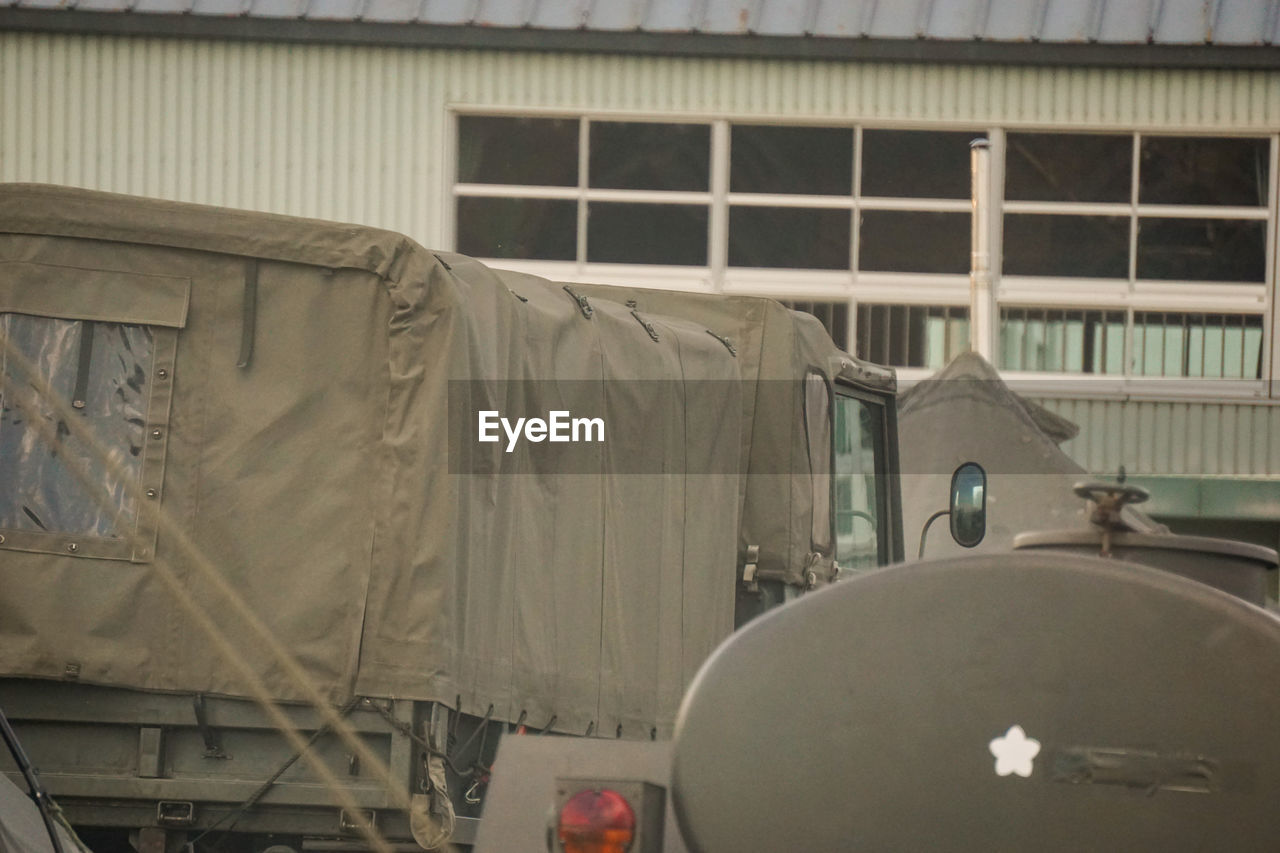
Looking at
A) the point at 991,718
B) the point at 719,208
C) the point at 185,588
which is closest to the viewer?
the point at 991,718

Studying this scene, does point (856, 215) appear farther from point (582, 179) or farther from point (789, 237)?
point (582, 179)

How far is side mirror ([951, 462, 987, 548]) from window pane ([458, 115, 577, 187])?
481 inches

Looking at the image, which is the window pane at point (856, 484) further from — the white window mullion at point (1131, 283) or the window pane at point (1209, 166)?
the window pane at point (1209, 166)

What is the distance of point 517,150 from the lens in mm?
18094

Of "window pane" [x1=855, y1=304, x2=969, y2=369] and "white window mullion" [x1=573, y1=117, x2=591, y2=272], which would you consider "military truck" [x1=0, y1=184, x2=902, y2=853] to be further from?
"window pane" [x1=855, y1=304, x2=969, y2=369]

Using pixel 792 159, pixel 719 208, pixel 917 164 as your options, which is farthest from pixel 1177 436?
pixel 719 208

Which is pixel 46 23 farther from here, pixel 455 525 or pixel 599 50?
pixel 455 525

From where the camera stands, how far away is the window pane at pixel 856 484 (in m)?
7.86

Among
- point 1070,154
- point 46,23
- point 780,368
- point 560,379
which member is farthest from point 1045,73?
point 560,379

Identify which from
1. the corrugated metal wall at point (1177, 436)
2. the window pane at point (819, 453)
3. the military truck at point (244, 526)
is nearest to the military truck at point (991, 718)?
the military truck at point (244, 526)

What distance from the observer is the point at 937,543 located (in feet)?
38.1

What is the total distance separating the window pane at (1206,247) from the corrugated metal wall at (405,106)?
3.42 ft

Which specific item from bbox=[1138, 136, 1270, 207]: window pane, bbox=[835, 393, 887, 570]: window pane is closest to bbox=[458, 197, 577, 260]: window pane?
bbox=[1138, 136, 1270, 207]: window pane
